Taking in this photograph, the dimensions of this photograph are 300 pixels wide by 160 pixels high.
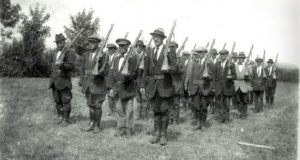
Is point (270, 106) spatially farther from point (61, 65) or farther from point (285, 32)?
point (61, 65)

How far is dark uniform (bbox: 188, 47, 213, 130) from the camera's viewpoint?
8.70m

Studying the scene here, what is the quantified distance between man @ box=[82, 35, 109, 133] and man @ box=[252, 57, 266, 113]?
6.36 metres

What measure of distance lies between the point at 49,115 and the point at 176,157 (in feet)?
14.3

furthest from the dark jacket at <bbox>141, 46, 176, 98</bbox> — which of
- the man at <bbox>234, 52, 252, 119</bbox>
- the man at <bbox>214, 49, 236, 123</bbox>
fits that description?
the man at <bbox>234, 52, 252, 119</bbox>

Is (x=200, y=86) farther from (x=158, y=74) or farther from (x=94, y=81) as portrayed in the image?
(x=94, y=81)

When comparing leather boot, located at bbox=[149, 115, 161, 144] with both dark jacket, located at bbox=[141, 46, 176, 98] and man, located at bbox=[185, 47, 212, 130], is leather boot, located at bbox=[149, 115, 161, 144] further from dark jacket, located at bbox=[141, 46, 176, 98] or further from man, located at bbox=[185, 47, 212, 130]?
man, located at bbox=[185, 47, 212, 130]

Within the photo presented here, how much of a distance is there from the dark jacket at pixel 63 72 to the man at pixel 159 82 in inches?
80.6

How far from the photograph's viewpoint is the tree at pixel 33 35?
13391mm

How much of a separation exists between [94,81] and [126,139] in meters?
1.50

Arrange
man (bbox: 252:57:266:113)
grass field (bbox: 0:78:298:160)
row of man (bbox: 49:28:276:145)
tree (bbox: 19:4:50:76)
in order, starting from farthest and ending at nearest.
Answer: tree (bbox: 19:4:50:76) → man (bbox: 252:57:266:113) → row of man (bbox: 49:28:276:145) → grass field (bbox: 0:78:298:160)

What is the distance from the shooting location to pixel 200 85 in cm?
870

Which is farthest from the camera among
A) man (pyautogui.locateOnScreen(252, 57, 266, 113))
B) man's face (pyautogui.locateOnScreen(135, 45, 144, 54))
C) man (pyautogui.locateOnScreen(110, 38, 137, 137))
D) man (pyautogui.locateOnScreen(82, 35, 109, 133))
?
man (pyautogui.locateOnScreen(252, 57, 266, 113))

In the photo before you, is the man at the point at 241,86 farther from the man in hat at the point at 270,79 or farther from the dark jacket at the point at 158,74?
the dark jacket at the point at 158,74

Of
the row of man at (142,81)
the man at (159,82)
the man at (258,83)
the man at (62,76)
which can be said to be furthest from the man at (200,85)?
the man at (258,83)
